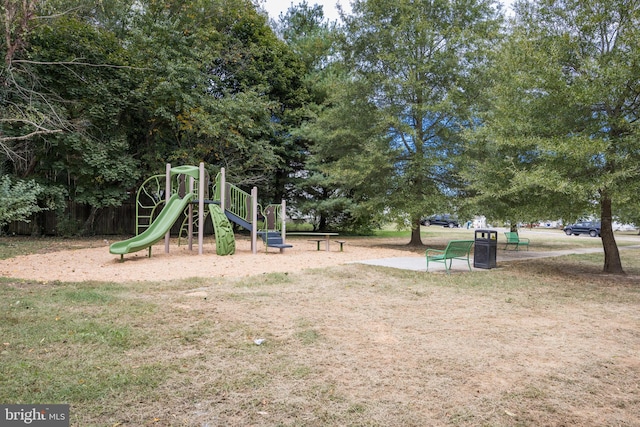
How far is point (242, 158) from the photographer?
66.2ft

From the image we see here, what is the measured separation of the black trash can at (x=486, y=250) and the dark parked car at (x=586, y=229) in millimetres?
22894

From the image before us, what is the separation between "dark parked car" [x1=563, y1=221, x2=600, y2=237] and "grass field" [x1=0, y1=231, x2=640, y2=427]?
26.8 m

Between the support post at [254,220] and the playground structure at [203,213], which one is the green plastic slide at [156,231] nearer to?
the playground structure at [203,213]

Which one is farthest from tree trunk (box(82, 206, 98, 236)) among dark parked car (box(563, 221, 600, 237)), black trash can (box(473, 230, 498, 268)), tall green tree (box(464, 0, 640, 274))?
dark parked car (box(563, 221, 600, 237))

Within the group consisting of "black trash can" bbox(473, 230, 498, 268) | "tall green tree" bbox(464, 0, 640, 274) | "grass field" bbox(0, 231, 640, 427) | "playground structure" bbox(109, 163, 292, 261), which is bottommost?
"grass field" bbox(0, 231, 640, 427)

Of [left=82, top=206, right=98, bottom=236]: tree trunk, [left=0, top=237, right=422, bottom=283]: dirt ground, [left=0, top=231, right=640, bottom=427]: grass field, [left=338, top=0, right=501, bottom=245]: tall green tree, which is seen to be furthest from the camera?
[left=82, top=206, right=98, bottom=236]: tree trunk

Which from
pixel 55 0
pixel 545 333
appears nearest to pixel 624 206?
pixel 545 333

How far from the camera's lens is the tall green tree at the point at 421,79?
15461 mm

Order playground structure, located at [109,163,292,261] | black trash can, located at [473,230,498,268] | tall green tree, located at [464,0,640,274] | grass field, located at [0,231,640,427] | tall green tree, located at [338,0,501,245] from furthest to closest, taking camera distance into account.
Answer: tall green tree, located at [338,0,501,245]
playground structure, located at [109,163,292,261]
black trash can, located at [473,230,498,268]
tall green tree, located at [464,0,640,274]
grass field, located at [0,231,640,427]

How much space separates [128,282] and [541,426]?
6976mm

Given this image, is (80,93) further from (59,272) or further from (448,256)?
(448,256)

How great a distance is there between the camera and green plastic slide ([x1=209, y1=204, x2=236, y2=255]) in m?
12.3

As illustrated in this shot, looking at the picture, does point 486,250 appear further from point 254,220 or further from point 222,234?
point 222,234

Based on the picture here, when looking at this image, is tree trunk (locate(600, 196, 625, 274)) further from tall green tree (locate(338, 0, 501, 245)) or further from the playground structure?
the playground structure
